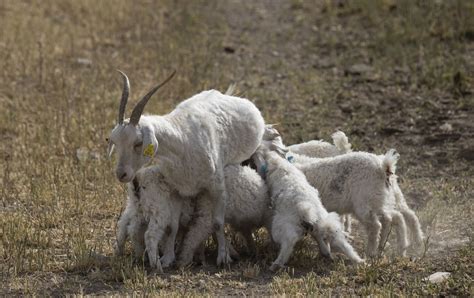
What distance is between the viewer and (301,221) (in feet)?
27.3

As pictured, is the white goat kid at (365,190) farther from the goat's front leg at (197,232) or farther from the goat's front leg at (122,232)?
the goat's front leg at (122,232)

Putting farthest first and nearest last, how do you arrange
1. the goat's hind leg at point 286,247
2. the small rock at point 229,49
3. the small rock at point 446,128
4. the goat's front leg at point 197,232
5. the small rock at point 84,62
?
the small rock at point 229,49
the small rock at point 84,62
the small rock at point 446,128
the goat's front leg at point 197,232
the goat's hind leg at point 286,247

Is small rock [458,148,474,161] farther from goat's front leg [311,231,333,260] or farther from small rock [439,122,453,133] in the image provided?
goat's front leg [311,231,333,260]

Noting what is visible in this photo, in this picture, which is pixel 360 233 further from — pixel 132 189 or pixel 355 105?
pixel 355 105

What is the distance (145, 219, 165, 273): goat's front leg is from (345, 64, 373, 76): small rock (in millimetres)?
7475

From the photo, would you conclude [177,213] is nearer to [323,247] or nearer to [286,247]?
[286,247]

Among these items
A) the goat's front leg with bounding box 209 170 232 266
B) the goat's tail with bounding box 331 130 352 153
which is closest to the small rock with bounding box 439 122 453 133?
the goat's tail with bounding box 331 130 352 153

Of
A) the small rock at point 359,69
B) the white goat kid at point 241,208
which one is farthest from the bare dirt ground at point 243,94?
the white goat kid at point 241,208

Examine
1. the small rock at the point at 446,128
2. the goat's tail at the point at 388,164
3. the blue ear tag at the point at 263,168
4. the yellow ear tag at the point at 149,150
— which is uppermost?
the yellow ear tag at the point at 149,150

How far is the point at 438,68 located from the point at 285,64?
262 cm

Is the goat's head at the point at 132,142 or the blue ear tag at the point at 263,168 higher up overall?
the goat's head at the point at 132,142

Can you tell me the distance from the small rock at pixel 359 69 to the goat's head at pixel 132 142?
7582 millimetres

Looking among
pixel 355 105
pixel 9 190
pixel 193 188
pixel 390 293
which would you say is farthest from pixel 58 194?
pixel 355 105

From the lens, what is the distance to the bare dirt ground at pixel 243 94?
8.10m
